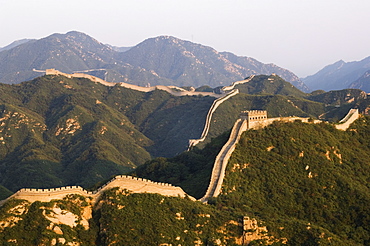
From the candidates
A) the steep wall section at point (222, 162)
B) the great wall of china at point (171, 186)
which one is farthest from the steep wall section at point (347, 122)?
the steep wall section at point (222, 162)

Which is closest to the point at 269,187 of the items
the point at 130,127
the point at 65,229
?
the point at 65,229

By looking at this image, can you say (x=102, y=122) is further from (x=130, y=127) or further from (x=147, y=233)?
(x=147, y=233)

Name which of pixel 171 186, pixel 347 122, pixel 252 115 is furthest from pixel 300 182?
pixel 347 122

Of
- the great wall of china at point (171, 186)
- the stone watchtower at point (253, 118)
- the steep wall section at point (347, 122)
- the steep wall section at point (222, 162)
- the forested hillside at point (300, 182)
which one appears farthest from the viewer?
the steep wall section at point (347, 122)

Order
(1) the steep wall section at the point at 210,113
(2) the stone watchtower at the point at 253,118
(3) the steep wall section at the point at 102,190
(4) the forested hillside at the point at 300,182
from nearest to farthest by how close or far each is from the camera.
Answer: (3) the steep wall section at the point at 102,190
(4) the forested hillside at the point at 300,182
(2) the stone watchtower at the point at 253,118
(1) the steep wall section at the point at 210,113


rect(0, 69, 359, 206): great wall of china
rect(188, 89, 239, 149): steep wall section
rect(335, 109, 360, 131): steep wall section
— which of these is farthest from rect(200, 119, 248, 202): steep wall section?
rect(188, 89, 239, 149): steep wall section

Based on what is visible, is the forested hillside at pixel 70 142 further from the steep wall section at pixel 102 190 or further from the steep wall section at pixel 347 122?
the steep wall section at pixel 102 190

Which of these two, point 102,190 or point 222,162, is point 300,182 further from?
point 102,190

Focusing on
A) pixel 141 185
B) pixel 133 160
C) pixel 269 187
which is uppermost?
pixel 141 185
